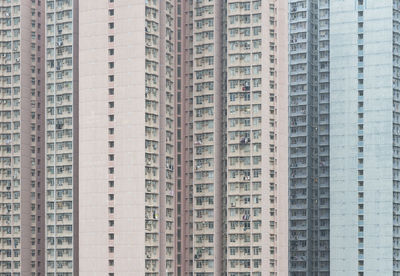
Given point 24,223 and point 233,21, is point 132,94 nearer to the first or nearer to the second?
point 233,21

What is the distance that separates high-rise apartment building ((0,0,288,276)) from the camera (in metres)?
94.9

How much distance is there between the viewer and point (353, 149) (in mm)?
116750

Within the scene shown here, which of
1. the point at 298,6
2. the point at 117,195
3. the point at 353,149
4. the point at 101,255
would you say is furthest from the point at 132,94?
the point at 298,6

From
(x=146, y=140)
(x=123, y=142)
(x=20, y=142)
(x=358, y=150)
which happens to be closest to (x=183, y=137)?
(x=146, y=140)

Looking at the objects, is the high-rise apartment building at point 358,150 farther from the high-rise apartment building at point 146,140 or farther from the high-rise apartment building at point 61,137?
the high-rise apartment building at point 61,137

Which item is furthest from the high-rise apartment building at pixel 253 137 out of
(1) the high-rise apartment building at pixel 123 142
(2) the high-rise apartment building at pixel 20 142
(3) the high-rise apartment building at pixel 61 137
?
(2) the high-rise apartment building at pixel 20 142

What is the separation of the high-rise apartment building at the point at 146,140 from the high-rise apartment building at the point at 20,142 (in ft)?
0.50

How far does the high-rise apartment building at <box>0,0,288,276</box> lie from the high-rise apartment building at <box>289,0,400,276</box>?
17797 mm

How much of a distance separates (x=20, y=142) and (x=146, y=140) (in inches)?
747

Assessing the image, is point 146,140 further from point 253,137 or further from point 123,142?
point 253,137

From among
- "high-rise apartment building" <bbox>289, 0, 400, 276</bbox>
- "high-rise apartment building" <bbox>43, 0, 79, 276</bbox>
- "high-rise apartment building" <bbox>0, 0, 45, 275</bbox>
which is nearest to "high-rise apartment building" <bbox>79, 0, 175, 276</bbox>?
"high-rise apartment building" <bbox>43, 0, 79, 276</bbox>

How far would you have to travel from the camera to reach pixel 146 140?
94875mm

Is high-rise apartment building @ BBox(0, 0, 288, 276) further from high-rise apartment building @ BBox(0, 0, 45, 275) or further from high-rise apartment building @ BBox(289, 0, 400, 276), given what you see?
high-rise apartment building @ BBox(289, 0, 400, 276)

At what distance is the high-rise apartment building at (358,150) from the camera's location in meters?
115
